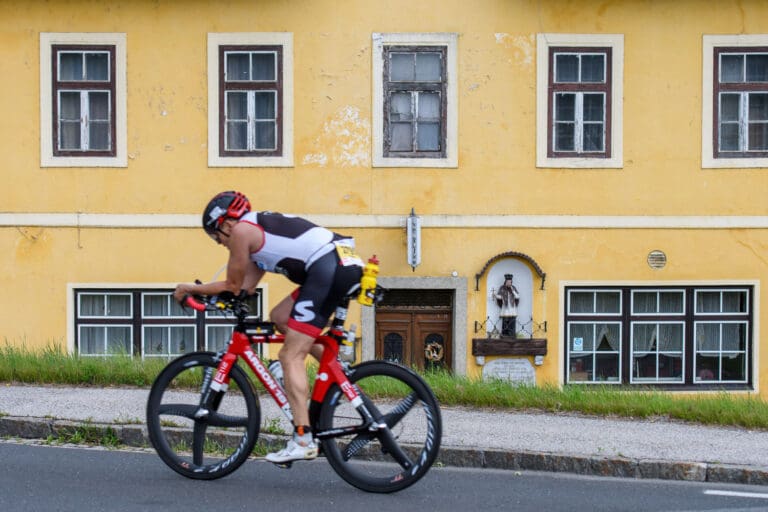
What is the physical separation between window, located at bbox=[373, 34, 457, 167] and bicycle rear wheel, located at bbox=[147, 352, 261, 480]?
846cm

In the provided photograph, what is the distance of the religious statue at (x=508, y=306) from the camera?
1445 cm

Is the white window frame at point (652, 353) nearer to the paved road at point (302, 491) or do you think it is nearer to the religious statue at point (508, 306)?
the religious statue at point (508, 306)

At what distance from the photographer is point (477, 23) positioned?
565 inches

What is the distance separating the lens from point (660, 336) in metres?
14.8

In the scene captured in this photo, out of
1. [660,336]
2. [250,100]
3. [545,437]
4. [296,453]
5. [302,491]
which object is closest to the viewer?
[296,453]

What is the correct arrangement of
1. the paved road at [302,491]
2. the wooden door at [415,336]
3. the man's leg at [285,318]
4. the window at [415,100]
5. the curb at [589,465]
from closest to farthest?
the paved road at [302,491]
the man's leg at [285,318]
the curb at [589,465]
the window at [415,100]
the wooden door at [415,336]

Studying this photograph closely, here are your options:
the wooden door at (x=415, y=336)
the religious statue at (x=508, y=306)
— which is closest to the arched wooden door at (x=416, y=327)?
the wooden door at (x=415, y=336)

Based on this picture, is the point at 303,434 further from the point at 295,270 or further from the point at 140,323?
the point at 140,323

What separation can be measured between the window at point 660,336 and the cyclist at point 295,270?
912 centimetres

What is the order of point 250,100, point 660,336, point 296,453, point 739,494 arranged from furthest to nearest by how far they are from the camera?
point 660,336
point 250,100
point 739,494
point 296,453

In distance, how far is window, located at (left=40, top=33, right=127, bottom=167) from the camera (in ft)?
47.2

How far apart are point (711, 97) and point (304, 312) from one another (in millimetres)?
10123

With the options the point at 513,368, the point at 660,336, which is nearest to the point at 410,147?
the point at 513,368

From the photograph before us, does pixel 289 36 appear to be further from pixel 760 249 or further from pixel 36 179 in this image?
pixel 760 249
